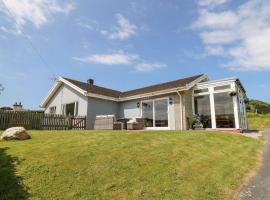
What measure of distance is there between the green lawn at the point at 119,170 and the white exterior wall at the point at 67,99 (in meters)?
10.4

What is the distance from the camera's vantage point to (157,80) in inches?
941

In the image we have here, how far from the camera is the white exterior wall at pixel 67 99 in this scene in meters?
18.1

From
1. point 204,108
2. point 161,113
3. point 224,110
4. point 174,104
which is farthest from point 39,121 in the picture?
point 224,110

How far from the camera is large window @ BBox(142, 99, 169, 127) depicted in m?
16.7

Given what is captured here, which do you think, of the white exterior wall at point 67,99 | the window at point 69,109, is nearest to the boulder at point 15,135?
the white exterior wall at point 67,99

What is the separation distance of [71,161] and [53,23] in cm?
1172

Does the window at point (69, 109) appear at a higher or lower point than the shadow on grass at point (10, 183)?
higher

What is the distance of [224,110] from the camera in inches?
610

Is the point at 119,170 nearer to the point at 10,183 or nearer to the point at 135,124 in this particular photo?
the point at 10,183

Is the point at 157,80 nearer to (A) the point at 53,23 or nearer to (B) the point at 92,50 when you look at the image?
(B) the point at 92,50

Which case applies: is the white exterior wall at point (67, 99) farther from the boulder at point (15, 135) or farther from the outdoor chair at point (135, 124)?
the boulder at point (15, 135)

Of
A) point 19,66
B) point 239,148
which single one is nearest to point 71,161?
point 239,148

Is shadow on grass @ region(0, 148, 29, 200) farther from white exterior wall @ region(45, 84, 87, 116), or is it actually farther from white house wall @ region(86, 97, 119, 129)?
white exterior wall @ region(45, 84, 87, 116)

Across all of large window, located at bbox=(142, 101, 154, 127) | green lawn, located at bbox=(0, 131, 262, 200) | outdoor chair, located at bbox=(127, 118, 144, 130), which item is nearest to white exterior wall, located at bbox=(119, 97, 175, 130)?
large window, located at bbox=(142, 101, 154, 127)
